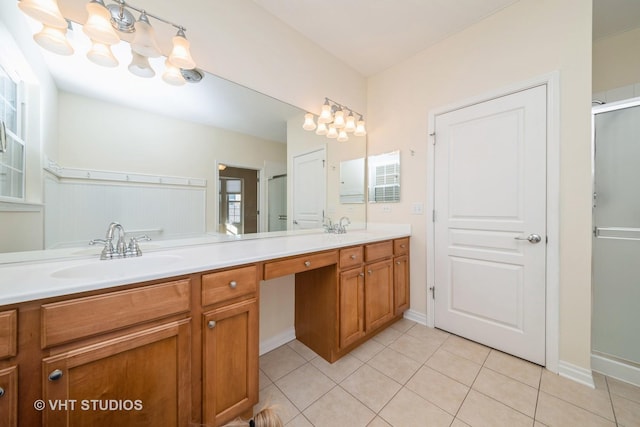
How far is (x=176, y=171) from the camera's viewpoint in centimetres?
149

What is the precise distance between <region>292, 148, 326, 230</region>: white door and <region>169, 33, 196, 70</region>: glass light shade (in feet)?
3.27

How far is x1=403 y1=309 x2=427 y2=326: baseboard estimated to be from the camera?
7.36 feet

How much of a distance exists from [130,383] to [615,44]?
3.79m

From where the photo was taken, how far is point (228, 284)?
43.4 inches

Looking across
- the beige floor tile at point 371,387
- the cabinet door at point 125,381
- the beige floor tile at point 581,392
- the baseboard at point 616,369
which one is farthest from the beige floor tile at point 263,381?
the baseboard at point 616,369

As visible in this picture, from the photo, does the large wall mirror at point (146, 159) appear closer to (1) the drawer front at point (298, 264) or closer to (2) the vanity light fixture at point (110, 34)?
(2) the vanity light fixture at point (110, 34)

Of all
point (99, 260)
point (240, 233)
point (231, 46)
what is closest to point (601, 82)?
point (231, 46)

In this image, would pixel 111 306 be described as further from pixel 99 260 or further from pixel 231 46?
pixel 231 46

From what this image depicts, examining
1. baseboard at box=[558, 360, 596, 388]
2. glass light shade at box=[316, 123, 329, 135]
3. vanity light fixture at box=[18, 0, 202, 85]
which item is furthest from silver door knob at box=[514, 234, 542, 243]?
vanity light fixture at box=[18, 0, 202, 85]

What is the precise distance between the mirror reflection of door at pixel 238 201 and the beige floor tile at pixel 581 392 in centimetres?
218

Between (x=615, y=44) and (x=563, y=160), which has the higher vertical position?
Result: (x=615, y=44)

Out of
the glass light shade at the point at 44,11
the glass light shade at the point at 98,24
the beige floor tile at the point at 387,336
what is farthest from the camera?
the beige floor tile at the point at 387,336

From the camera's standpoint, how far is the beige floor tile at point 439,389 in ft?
4.37

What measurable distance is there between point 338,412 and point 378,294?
2.91ft
